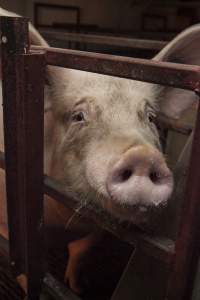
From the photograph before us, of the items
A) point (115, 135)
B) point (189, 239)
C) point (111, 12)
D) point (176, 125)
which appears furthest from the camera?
point (111, 12)

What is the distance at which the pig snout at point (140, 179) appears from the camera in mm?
1216

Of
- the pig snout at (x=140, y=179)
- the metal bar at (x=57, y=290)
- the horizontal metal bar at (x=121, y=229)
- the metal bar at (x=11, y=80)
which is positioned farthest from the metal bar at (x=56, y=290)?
the pig snout at (x=140, y=179)

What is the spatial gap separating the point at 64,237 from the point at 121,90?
108 cm

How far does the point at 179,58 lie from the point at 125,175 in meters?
0.96

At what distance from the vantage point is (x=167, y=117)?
8.35ft

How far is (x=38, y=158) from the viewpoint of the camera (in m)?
1.34

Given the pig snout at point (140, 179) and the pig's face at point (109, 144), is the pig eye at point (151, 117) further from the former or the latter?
the pig snout at point (140, 179)

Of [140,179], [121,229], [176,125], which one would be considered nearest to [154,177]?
[140,179]

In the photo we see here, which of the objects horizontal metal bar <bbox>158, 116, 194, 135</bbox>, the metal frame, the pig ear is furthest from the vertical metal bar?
horizontal metal bar <bbox>158, 116, 194, 135</bbox>

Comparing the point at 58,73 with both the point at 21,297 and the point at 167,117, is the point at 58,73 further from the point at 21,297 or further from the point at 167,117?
the point at 21,297

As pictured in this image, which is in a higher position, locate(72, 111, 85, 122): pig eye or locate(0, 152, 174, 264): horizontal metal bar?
locate(72, 111, 85, 122): pig eye

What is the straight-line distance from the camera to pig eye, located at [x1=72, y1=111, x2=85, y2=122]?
6.07ft

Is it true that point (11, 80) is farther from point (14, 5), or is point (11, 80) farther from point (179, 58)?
point (14, 5)

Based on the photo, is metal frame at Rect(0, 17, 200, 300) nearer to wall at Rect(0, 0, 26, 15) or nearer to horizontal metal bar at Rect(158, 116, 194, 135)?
horizontal metal bar at Rect(158, 116, 194, 135)
